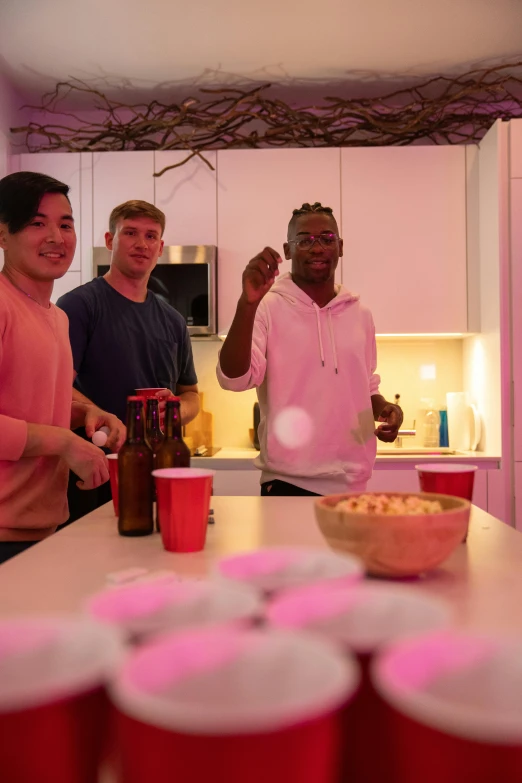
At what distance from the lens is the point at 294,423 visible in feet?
6.39

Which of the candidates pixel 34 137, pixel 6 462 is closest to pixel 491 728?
pixel 6 462

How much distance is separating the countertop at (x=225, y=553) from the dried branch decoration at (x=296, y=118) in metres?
2.55

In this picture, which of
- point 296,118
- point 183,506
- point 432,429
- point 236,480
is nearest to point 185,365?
point 236,480

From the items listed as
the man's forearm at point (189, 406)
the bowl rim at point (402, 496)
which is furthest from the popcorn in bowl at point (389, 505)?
the man's forearm at point (189, 406)

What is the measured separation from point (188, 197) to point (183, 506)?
2.67 meters

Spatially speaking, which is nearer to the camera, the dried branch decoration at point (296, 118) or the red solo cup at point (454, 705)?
the red solo cup at point (454, 705)

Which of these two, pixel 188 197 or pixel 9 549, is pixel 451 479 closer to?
pixel 9 549

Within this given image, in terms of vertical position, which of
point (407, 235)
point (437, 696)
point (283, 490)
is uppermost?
point (407, 235)

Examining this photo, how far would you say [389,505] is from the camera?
95 cm

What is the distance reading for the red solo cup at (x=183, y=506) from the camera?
1.05 metres

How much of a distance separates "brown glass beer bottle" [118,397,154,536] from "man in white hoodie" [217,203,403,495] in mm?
591

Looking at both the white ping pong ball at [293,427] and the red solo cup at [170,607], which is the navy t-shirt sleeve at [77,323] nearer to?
the white ping pong ball at [293,427]

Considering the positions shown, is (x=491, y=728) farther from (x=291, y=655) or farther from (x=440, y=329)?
(x=440, y=329)

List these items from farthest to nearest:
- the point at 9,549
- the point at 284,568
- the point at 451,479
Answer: the point at 9,549
the point at 451,479
the point at 284,568
